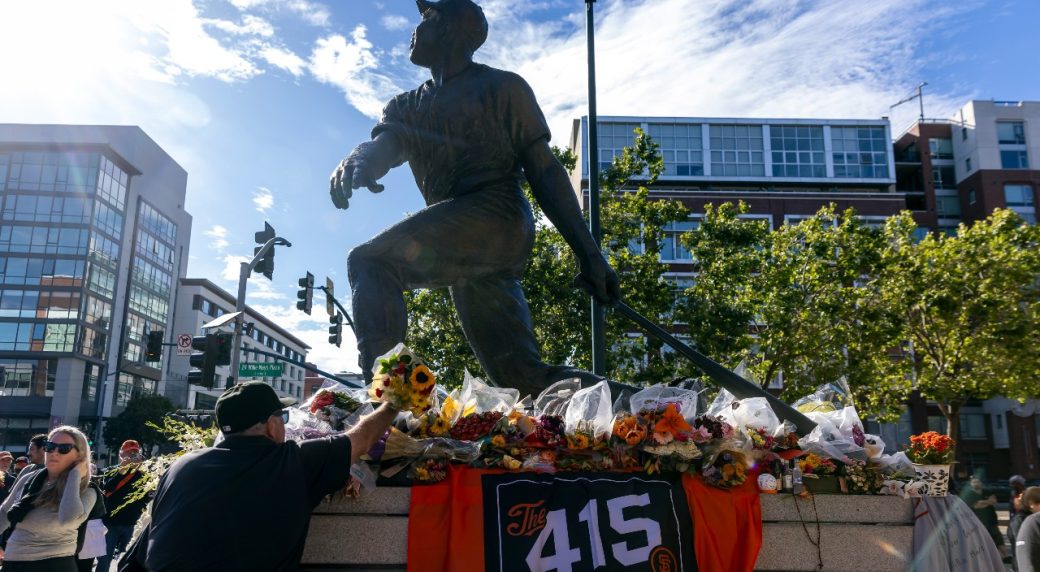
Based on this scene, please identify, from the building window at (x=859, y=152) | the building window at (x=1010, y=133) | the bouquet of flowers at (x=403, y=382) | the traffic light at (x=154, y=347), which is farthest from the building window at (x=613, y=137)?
the bouquet of flowers at (x=403, y=382)

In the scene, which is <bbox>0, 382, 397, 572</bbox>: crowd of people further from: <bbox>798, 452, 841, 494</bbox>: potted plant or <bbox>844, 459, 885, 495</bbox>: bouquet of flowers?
<bbox>844, 459, 885, 495</bbox>: bouquet of flowers

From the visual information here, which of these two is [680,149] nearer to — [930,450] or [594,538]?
[930,450]

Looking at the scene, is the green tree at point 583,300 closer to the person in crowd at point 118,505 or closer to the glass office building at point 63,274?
the person in crowd at point 118,505

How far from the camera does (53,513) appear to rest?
5555 millimetres

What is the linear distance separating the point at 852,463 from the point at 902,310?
25974 millimetres

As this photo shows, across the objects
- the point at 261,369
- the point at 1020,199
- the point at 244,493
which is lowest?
the point at 244,493

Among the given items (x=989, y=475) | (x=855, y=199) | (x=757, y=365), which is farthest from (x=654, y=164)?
(x=989, y=475)

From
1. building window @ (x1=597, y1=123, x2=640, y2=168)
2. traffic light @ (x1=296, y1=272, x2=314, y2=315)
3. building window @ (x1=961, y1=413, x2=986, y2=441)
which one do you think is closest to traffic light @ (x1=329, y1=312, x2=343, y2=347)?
traffic light @ (x1=296, y1=272, x2=314, y2=315)

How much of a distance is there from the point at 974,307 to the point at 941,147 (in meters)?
38.2

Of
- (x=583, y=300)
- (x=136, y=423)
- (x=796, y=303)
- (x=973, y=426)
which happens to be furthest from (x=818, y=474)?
(x=136, y=423)

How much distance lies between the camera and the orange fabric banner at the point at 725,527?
138 inches

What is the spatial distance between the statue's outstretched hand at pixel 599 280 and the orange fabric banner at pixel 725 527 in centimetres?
135

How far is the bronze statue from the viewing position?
14.0 ft

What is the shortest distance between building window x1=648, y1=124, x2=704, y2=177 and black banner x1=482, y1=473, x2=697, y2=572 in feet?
181
